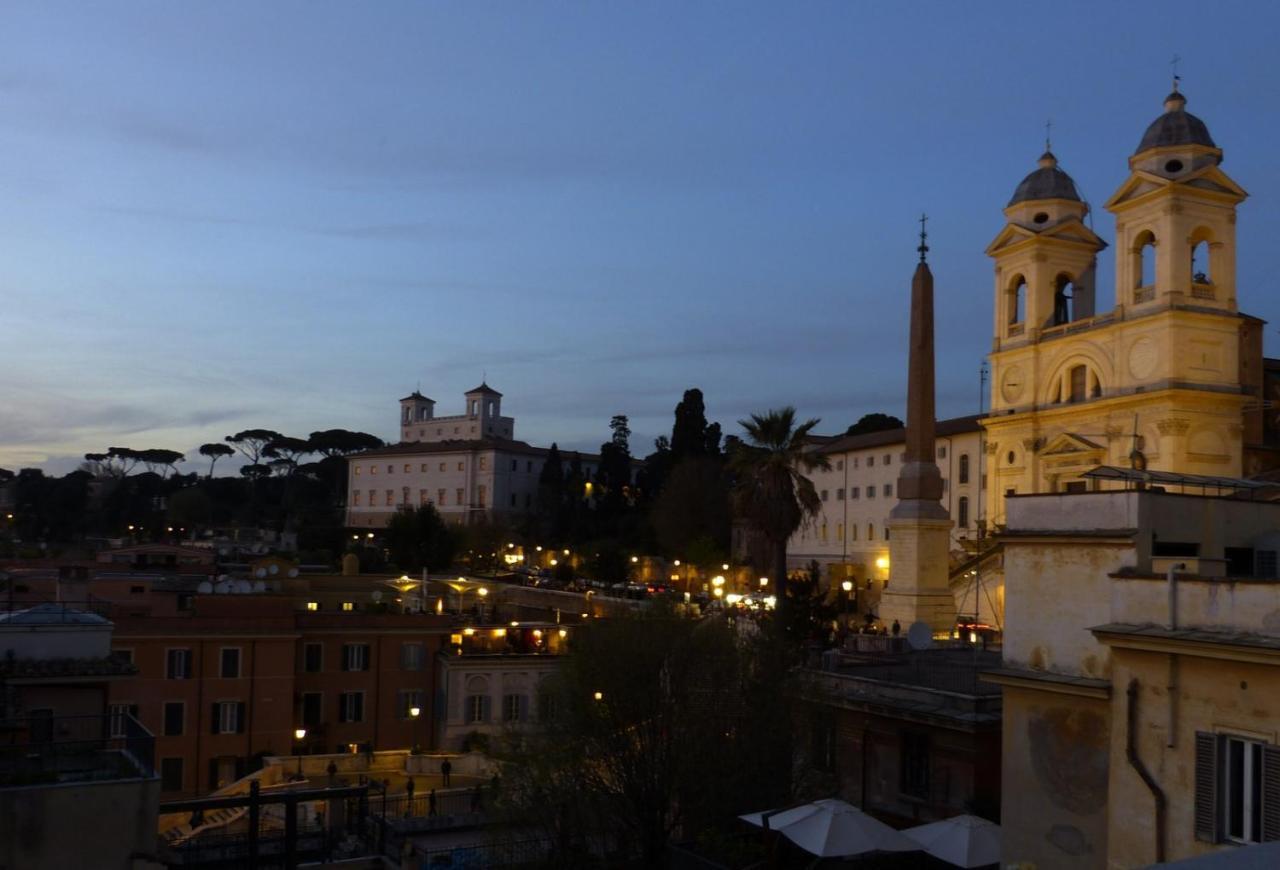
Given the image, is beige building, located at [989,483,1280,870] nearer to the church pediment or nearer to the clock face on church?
the church pediment

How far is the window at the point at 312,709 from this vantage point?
131 ft

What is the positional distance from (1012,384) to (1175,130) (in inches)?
589

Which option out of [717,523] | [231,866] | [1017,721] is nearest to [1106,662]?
[1017,721]

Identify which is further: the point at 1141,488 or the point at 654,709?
the point at 654,709

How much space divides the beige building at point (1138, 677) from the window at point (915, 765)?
494 cm

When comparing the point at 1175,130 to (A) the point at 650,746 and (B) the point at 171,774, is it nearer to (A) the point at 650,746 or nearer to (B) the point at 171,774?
(A) the point at 650,746

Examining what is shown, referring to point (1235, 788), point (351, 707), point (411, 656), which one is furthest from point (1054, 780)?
point (411, 656)

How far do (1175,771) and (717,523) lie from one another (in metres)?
76.8

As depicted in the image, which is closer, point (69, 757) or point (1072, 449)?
point (69, 757)

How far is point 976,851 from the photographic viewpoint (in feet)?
52.5

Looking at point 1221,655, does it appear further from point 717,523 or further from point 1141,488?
point 717,523

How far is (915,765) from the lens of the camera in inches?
823

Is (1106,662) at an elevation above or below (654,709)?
above

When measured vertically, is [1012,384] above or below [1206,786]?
above
